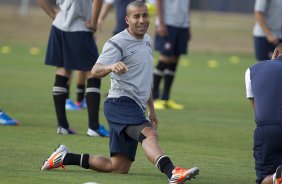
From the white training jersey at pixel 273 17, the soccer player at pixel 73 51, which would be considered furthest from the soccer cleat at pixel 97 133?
the white training jersey at pixel 273 17

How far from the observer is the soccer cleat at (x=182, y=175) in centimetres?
807

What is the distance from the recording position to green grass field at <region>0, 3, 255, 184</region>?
8977 mm

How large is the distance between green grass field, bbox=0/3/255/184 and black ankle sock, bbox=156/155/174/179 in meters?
0.26

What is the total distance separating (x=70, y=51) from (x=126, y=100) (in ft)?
9.96

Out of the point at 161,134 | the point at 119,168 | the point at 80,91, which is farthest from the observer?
the point at 80,91

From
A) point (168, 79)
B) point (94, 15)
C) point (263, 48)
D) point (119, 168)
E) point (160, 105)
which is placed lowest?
point (160, 105)

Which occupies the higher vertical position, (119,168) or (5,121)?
(119,168)

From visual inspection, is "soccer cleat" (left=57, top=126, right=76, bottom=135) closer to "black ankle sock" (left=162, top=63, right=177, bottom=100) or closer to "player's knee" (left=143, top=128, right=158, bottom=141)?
"player's knee" (left=143, top=128, right=158, bottom=141)

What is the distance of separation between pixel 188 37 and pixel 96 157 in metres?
8.01

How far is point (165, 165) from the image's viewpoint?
27.5 feet

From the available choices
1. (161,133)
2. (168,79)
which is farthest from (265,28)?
(161,133)

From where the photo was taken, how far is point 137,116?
29.4 ft

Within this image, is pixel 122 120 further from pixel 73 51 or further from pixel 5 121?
pixel 5 121

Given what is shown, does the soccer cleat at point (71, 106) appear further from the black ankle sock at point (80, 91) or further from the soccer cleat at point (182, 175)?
the soccer cleat at point (182, 175)
